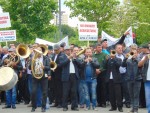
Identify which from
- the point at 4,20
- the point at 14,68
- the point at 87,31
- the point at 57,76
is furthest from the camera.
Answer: the point at 4,20

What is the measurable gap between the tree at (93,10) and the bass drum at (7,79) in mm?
26142

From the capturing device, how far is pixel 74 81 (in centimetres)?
1412

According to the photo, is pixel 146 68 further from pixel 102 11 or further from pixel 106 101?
pixel 102 11

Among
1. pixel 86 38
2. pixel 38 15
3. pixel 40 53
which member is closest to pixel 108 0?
pixel 38 15

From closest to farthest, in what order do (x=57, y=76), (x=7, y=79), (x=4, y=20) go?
(x=7, y=79) → (x=57, y=76) → (x=4, y=20)

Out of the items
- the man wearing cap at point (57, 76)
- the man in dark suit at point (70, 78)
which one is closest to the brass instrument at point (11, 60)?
the man wearing cap at point (57, 76)

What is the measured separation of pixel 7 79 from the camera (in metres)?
11.8

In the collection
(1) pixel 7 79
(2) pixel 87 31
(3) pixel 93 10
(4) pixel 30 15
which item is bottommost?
(1) pixel 7 79

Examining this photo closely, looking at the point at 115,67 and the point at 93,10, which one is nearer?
the point at 115,67

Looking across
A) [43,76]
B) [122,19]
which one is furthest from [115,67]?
[122,19]

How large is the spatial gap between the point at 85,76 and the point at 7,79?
10.5 feet

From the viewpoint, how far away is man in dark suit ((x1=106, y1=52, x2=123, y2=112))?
44.5 feet

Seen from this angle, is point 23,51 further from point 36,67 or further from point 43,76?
point 43,76

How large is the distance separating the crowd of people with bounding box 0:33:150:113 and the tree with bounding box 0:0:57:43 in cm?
1378
